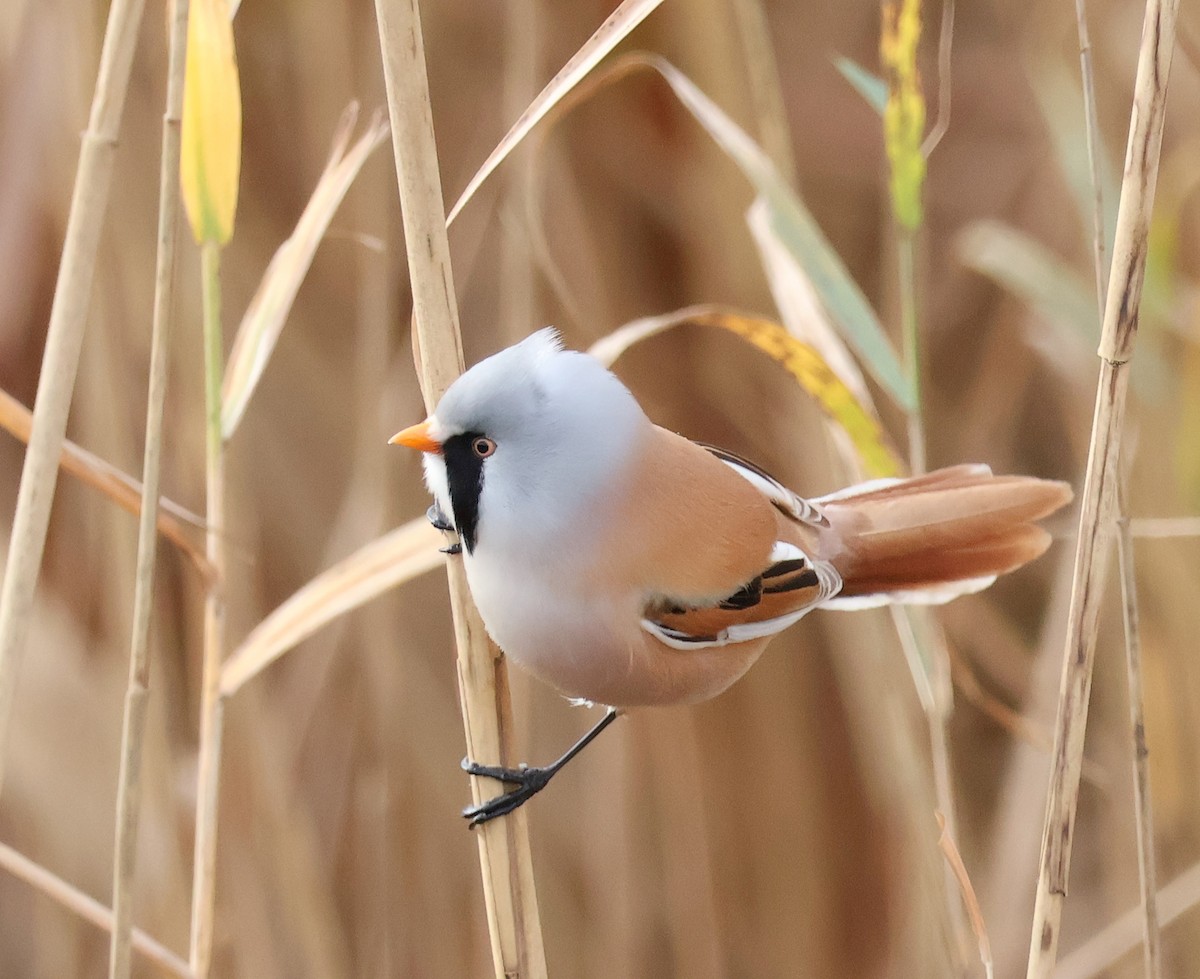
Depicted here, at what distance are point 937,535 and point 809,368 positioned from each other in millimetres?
299

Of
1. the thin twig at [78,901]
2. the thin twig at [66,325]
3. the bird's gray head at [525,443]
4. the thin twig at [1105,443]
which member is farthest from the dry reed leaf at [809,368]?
the thin twig at [78,901]

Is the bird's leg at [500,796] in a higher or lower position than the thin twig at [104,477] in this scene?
lower

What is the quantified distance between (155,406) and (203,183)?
18 centimetres

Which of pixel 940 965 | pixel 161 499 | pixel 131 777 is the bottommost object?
pixel 940 965

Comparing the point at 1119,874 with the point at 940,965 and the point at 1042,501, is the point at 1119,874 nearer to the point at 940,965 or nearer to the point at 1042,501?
the point at 940,965

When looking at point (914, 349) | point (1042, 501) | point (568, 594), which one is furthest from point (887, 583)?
point (568, 594)

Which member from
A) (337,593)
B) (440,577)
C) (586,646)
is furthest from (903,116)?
(440,577)

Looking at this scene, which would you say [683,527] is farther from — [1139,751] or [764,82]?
[764,82]

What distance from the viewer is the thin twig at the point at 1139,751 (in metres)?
0.89

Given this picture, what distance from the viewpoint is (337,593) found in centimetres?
101

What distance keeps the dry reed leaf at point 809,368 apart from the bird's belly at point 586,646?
0.23 metres

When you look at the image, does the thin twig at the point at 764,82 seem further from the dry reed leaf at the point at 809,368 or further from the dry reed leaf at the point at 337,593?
the dry reed leaf at the point at 337,593

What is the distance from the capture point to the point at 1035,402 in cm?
185

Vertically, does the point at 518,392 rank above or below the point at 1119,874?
above
